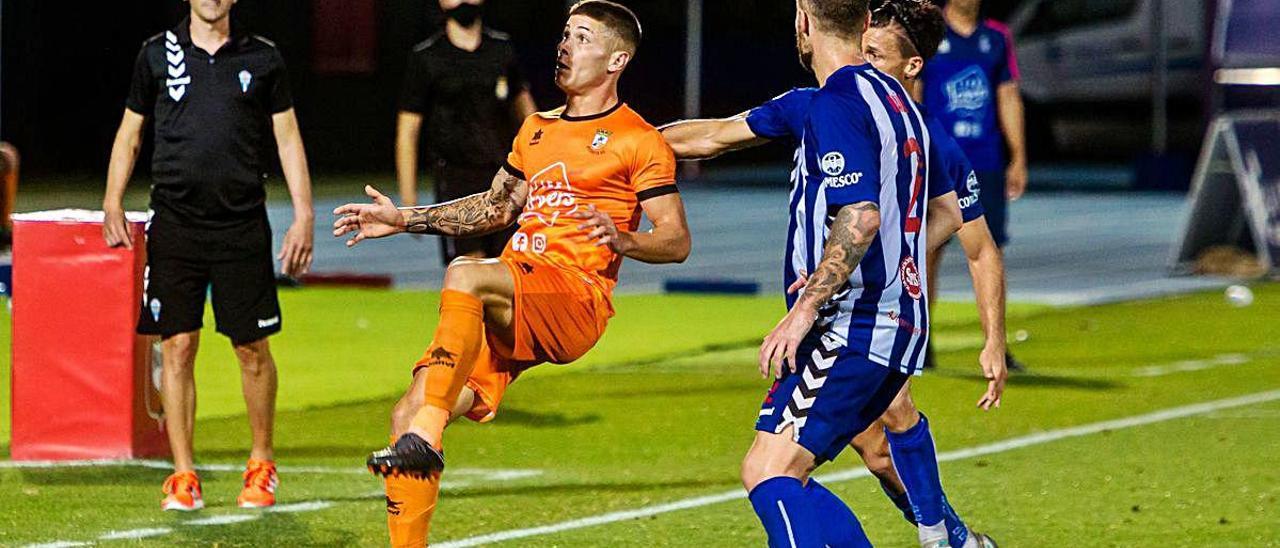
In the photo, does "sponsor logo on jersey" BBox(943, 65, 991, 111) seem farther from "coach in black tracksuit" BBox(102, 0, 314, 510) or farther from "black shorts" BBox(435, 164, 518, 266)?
"coach in black tracksuit" BBox(102, 0, 314, 510)

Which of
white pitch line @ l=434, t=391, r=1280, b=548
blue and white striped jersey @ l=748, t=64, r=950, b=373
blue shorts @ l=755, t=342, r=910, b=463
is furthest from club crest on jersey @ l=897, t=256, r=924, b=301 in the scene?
white pitch line @ l=434, t=391, r=1280, b=548

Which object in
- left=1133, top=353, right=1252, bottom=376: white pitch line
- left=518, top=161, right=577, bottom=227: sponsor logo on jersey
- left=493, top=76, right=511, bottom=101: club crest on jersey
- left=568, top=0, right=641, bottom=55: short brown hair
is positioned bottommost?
left=1133, top=353, right=1252, bottom=376: white pitch line

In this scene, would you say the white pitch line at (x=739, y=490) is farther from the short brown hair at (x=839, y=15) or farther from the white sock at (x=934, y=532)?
the short brown hair at (x=839, y=15)

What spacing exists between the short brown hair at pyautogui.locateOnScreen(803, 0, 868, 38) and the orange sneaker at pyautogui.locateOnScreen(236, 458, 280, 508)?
341 centimetres

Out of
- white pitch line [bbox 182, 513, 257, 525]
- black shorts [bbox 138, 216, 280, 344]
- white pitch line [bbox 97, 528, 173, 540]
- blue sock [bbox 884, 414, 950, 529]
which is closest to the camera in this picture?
blue sock [bbox 884, 414, 950, 529]

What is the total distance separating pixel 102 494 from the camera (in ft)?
28.1

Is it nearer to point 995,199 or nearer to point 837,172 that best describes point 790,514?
point 837,172

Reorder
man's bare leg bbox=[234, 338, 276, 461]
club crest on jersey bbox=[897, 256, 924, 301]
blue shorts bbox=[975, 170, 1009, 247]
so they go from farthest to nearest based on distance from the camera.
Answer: blue shorts bbox=[975, 170, 1009, 247], man's bare leg bbox=[234, 338, 276, 461], club crest on jersey bbox=[897, 256, 924, 301]

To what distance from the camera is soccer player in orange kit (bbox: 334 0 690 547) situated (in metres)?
6.30

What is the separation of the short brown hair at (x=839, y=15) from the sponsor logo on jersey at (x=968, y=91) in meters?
6.38

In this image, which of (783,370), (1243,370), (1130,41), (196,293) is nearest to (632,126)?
(783,370)

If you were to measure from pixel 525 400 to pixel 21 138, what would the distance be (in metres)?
21.1

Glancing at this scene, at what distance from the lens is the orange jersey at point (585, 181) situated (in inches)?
259

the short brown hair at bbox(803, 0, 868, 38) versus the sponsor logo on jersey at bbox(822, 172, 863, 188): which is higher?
the short brown hair at bbox(803, 0, 868, 38)
